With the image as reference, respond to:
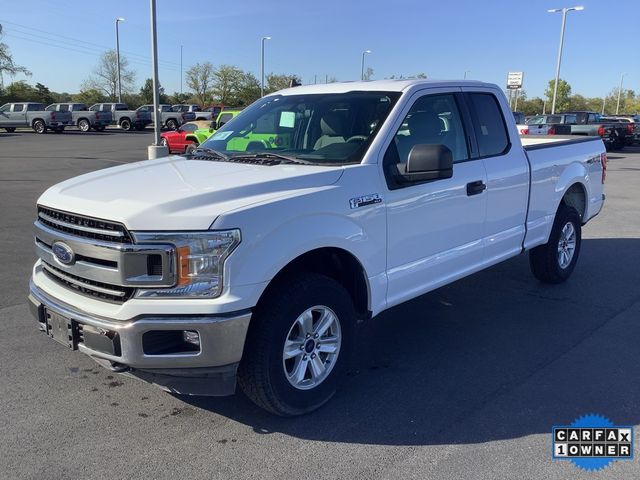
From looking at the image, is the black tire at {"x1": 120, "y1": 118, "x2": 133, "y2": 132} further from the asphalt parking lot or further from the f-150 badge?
the f-150 badge

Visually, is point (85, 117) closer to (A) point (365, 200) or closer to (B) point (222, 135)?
(B) point (222, 135)

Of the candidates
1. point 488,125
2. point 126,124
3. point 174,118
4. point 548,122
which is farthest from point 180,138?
point 126,124

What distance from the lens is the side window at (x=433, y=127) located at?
405 centimetres

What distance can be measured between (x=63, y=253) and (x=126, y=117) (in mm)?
42244

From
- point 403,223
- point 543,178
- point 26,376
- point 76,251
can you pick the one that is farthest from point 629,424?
point 26,376

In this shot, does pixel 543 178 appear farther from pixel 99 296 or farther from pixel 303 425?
pixel 99 296

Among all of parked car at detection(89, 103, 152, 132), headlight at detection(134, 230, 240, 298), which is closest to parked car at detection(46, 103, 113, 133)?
parked car at detection(89, 103, 152, 132)

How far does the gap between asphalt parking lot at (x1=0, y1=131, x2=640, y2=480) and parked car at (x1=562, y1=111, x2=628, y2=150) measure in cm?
2181

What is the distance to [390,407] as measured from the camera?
360 cm

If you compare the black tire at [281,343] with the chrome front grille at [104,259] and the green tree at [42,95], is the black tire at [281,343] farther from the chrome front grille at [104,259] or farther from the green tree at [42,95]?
the green tree at [42,95]

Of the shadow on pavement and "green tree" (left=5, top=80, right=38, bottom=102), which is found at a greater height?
"green tree" (left=5, top=80, right=38, bottom=102)

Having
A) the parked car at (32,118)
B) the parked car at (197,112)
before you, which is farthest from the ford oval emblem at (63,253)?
the parked car at (32,118)

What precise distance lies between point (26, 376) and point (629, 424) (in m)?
3.93

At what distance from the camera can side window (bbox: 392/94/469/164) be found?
4.05m
